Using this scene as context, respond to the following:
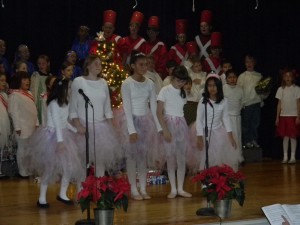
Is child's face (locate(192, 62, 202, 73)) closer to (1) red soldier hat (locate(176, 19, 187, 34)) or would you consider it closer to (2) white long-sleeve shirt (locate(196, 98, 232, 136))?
(1) red soldier hat (locate(176, 19, 187, 34))

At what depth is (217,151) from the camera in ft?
22.3

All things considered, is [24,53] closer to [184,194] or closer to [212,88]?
[212,88]

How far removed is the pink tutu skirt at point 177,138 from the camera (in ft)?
21.7

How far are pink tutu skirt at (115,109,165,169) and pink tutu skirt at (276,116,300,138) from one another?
327 centimetres

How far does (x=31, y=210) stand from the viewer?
607 centimetres

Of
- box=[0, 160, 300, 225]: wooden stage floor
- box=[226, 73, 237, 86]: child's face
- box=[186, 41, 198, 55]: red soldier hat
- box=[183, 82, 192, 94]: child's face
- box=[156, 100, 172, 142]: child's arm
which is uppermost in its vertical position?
box=[186, 41, 198, 55]: red soldier hat

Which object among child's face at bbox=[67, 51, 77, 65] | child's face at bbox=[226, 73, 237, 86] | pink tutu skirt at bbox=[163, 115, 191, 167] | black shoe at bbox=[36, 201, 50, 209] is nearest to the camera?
black shoe at bbox=[36, 201, 50, 209]

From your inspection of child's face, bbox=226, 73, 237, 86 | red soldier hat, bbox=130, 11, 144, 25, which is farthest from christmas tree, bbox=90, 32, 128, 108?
child's face, bbox=226, 73, 237, 86

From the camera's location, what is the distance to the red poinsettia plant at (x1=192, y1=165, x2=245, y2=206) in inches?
219

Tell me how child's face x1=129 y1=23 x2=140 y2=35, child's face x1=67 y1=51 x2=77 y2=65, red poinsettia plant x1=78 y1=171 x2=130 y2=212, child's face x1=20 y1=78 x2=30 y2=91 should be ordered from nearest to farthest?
1. red poinsettia plant x1=78 y1=171 x2=130 y2=212
2. child's face x1=20 y1=78 x2=30 y2=91
3. child's face x1=67 y1=51 x2=77 y2=65
4. child's face x1=129 y1=23 x2=140 y2=35

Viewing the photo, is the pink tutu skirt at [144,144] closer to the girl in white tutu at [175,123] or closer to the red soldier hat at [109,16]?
the girl in white tutu at [175,123]

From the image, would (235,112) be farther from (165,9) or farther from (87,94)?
(87,94)

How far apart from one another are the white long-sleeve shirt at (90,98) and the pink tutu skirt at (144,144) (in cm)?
29

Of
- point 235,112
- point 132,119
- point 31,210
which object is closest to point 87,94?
point 132,119
